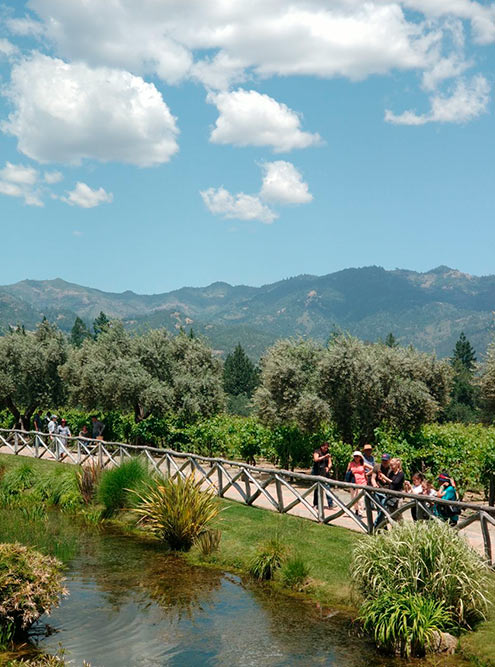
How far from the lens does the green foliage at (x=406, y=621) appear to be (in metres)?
9.10

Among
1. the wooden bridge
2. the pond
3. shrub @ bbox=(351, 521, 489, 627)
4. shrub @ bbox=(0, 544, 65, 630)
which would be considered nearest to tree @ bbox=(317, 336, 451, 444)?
the wooden bridge

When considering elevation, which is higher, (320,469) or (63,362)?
(63,362)

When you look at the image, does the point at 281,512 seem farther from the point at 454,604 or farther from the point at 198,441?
the point at 198,441

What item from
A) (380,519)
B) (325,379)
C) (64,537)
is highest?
(325,379)

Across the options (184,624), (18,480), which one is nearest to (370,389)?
(18,480)

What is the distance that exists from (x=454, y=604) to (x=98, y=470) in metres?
12.6

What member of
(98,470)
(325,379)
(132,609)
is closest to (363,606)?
(132,609)

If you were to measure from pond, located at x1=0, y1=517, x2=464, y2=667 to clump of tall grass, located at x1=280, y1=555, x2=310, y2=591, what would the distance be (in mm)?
379

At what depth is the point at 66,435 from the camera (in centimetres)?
2739

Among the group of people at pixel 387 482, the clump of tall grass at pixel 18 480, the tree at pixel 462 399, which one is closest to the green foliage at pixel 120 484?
the clump of tall grass at pixel 18 480

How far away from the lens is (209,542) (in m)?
14.4

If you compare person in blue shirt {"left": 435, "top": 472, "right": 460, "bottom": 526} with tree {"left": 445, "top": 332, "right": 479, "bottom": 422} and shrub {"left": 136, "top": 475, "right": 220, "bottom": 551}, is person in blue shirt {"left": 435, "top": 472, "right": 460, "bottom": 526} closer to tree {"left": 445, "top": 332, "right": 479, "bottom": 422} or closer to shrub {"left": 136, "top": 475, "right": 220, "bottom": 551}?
Result: shrub {"left": 136, "top": 475, "right": 220, "bottom": 551}

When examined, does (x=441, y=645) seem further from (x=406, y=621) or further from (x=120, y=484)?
(x=120, y=484)

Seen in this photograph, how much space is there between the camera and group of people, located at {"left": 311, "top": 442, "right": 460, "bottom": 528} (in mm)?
12953
